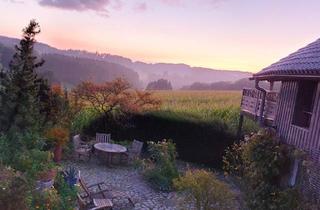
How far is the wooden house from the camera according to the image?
10273 millimetres

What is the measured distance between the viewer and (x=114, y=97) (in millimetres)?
19938

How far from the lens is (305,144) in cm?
1102

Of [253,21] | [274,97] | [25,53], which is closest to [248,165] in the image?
[274,97]

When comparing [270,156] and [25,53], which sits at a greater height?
[25,53]

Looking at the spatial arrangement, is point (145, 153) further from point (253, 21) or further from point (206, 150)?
point (253, 21)

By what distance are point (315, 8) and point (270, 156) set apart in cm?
636

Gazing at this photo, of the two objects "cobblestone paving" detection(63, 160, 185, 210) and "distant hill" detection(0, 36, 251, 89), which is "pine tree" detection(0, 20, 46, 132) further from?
"distant hill" detection(0, 36, 251, 89)

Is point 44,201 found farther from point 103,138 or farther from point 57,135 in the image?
point 103,138

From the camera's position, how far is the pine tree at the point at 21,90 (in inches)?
510

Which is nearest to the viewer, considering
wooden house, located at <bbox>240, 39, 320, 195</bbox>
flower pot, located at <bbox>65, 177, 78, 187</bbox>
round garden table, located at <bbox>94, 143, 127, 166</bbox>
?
wooden house, located at <bbox>240, 39, 320, 195</bbox>

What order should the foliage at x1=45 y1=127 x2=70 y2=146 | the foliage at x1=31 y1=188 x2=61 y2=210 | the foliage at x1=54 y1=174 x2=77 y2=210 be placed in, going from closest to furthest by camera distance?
1. the foliage at x1=31 y1=188 x2=61 y2=210
2. the foliage at x1=54 y1=174 x2=77 y2=210
3. the foliage at x1=45 y1=127 x2=70 y2=146

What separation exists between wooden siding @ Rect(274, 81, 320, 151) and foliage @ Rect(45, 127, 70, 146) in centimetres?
855

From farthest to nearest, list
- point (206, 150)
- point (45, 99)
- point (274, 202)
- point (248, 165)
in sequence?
point (206, 150), point (45, 99), point (248, 165), point (274, 202)

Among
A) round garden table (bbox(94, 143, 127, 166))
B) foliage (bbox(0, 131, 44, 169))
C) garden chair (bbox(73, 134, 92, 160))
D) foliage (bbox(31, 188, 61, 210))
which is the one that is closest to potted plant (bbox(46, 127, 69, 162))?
garden chair (bbox(73, 134, 92, 160))
